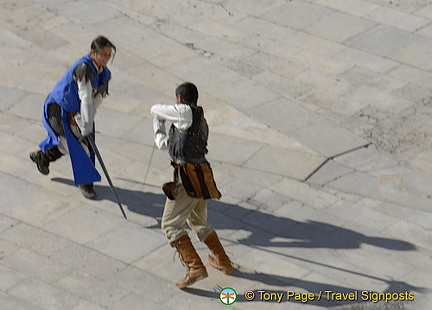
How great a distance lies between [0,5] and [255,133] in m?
5.29

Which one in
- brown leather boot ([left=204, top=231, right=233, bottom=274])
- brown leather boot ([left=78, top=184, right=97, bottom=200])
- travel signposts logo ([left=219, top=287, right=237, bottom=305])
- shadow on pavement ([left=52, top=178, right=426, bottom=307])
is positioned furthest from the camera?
brown leather boot ([left=78, top=184, right=97, bottom=200])

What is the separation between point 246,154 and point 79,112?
216 centimetres

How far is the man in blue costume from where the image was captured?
31.5 feet

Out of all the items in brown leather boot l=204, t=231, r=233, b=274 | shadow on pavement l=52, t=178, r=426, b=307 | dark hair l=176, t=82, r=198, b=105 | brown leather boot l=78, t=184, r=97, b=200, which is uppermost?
dark hair l=176, t=82, r=198, b=105

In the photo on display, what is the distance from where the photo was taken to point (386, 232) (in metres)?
9.74

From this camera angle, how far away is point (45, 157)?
10.4 metres

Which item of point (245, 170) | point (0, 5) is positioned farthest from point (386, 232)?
point (0, 5)

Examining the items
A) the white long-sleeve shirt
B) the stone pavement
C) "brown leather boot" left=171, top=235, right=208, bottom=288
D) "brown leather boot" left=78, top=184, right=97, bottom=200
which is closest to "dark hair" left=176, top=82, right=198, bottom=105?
the white long-sleeve shirt

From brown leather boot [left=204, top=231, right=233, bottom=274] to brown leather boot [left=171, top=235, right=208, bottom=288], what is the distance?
193 mm

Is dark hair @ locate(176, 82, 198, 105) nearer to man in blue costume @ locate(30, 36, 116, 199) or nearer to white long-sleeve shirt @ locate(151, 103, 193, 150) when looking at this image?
white long-sleeve shirt @ locate(151, 103, 193, 150)

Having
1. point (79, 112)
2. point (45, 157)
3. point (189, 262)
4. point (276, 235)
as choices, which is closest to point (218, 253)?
point (189, 262)

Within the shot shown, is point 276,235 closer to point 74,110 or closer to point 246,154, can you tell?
point 246,154

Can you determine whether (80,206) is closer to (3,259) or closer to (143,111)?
(3,259)

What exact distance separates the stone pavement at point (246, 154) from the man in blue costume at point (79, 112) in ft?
1.17
